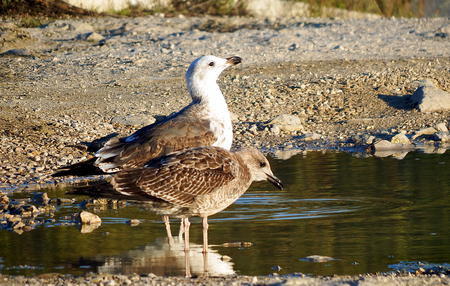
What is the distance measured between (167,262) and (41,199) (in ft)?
10.5

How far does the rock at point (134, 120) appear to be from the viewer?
15.6 meters

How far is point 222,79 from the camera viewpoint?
18.6 meters

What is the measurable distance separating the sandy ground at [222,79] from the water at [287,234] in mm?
2830

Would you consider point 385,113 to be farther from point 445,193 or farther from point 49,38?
point 49,38

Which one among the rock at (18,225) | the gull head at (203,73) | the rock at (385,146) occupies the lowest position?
the rock at (385,146)

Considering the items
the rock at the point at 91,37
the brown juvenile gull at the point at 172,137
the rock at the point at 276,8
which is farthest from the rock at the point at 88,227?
the rock at the point at 276,8

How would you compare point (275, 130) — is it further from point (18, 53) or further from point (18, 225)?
point (18, 53)

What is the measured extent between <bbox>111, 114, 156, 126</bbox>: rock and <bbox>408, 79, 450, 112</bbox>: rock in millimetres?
4870

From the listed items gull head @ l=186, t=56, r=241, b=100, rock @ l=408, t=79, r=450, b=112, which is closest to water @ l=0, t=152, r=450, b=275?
gull head @ l=186, t=56, r=241, b=100

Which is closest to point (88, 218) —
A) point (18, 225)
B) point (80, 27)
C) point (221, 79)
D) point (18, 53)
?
point (18, 225)

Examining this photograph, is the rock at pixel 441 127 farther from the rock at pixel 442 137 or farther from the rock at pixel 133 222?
the rock at pixel 133 222

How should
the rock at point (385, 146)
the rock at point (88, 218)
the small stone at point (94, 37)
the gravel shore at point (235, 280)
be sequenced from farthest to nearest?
the small stone at point (94, 37) < the rock at point (385, 146) < the rock at point (88, 218) < the gravel shore at point (235, 280)

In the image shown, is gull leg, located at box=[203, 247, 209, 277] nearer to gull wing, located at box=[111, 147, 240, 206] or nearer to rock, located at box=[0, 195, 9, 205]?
gull wing, located at box=[111, 147, 240, 206]

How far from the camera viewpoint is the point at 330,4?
2819 cm
